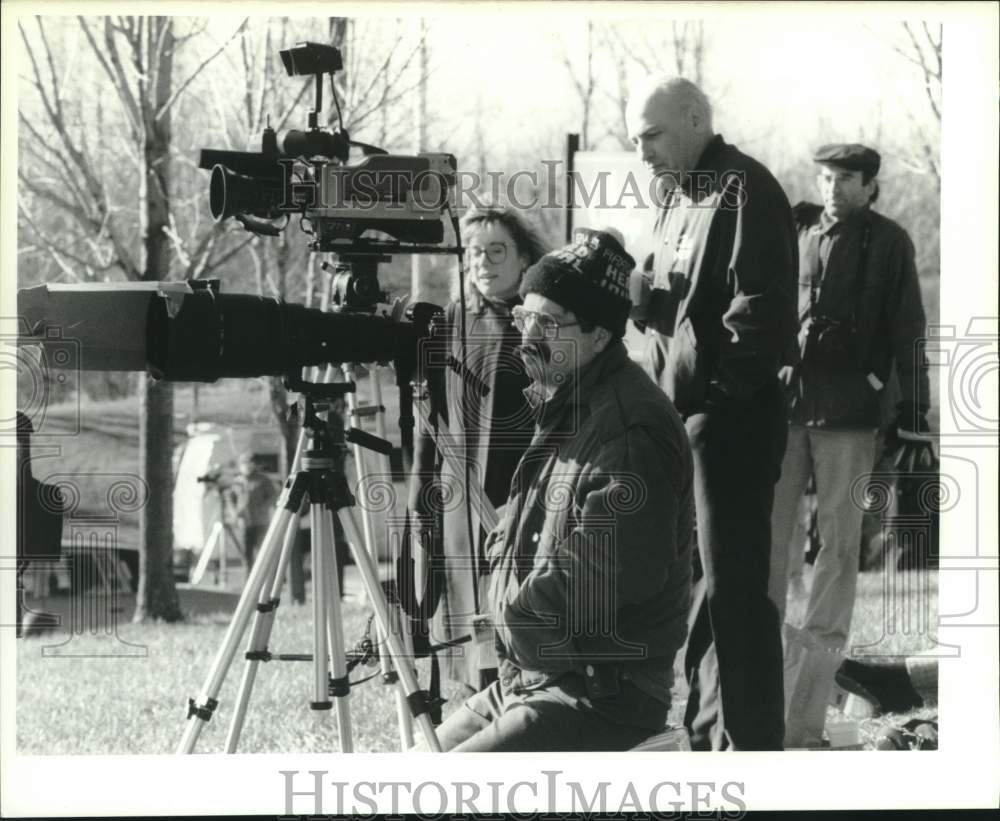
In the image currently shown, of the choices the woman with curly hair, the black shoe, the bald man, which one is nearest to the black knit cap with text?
the bald man

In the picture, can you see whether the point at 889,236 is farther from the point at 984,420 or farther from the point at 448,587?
the point at 448,587

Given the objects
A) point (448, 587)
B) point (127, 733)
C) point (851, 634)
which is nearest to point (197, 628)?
point (127, 733)

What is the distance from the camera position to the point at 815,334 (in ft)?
12.6

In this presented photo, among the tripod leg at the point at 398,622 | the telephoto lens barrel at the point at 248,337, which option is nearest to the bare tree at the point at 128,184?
the tripod leg at the point at 398,622

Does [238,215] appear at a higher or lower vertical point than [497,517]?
higher

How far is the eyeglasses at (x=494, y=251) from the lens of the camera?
3.71 metres

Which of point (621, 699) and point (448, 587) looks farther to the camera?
point (448, 587)

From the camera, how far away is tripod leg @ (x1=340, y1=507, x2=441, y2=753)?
3.10 m

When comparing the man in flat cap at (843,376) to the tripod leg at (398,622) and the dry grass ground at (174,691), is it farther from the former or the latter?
the tripod leg at (398,622)

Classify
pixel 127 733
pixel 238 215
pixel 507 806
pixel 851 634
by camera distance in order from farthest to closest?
pixel 851 634, pixel 127 733, pixel 507 806, pixel 238 215

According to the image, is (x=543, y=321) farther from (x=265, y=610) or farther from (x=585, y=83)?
(x=585, y=83)

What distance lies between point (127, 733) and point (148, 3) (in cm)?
199

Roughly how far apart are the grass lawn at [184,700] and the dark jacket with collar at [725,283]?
0.96m

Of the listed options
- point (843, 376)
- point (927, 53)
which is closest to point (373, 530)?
point (843, 376)
